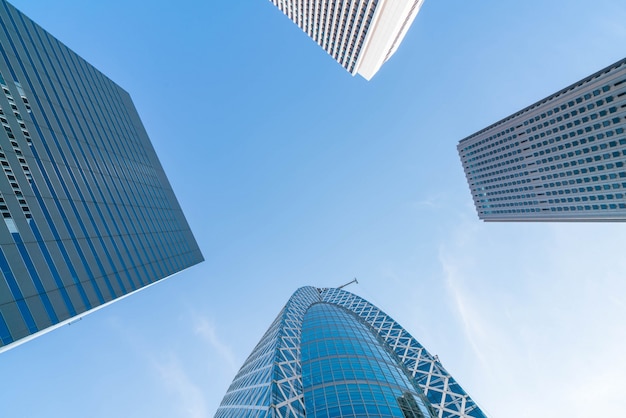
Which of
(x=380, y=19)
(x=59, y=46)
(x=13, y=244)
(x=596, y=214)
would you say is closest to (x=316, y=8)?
(x=380, y=19)

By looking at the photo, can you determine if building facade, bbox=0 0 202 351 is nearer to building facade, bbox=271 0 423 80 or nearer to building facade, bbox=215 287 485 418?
building facade, bbox=215 287 485 418

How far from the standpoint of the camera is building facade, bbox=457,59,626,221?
77688 mm

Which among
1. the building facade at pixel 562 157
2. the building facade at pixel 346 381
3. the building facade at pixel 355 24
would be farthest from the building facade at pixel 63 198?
the building facade at pixel 562 157

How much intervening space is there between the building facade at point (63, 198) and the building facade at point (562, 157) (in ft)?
337

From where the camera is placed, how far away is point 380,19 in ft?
328

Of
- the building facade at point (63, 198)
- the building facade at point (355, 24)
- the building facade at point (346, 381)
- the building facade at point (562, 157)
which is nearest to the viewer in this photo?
the building facade at point (63, 198)

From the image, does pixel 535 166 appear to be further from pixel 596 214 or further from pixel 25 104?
pixel 25 104

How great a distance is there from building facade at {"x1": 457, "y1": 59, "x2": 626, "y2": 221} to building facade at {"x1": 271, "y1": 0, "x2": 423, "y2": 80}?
51314mm

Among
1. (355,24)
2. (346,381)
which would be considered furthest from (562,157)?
(346,381)

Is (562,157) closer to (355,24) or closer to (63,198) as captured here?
(355,24)

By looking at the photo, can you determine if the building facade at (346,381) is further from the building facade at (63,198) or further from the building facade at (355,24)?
the building facade at (355,24)

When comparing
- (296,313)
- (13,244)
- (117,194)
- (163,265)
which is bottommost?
(296,313)

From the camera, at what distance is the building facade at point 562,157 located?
77688 mm

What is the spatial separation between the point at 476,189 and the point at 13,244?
145 metres
